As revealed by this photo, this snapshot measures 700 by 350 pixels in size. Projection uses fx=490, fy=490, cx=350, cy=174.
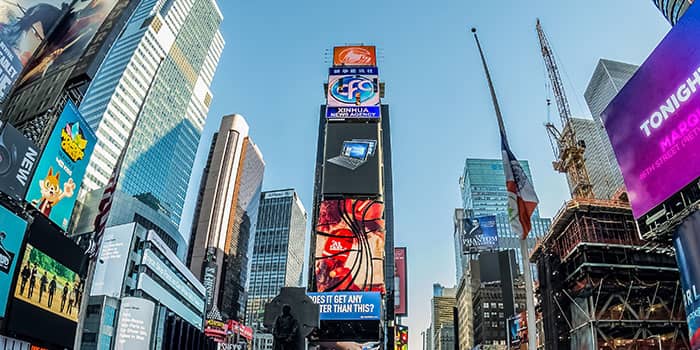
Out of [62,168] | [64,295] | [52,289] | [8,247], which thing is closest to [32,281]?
[52,289]

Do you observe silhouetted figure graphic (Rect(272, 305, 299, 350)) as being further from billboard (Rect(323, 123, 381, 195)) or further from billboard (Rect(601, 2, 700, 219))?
billboard (Rect(323, 123, 381, 195))

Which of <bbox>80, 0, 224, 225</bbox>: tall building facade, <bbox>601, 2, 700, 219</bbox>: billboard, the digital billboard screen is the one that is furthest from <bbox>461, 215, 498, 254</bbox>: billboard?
<bbox>80, 0, 224, 225</bbox>: tall building facade

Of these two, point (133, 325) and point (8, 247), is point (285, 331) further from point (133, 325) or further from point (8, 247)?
point (133, 325)

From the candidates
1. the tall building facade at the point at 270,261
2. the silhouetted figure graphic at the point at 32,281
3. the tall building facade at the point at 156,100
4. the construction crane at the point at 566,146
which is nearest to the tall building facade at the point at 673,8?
the construction crane at the point at 566,146

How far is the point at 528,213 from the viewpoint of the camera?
1186 cm

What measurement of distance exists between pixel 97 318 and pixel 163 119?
3833 inches

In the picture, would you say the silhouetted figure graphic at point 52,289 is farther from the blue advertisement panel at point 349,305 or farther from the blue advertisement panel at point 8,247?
the blue advertisement panel at point 349,305

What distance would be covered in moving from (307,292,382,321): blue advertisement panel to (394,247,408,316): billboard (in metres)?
84.4

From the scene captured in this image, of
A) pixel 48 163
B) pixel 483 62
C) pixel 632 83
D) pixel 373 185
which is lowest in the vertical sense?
pixel 483 62

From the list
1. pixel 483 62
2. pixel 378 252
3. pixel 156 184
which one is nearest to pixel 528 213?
pixel 483 62

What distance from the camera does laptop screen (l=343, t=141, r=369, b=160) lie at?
63.3m

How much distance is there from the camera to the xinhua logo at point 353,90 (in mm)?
67000

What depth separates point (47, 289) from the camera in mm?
29062

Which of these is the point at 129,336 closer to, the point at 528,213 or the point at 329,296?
the point at 329,296
